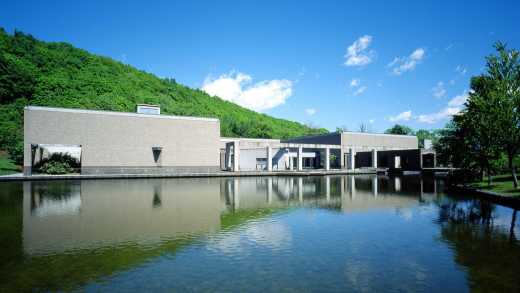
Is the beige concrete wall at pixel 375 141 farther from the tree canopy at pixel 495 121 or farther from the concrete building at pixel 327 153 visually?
the tree canopy at pixel 495 121

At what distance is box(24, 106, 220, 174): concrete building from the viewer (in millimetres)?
37125

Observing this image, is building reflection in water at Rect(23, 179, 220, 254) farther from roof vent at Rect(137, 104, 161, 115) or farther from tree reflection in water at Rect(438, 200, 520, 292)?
roof vent at Rect(137, 104, 161, 115)

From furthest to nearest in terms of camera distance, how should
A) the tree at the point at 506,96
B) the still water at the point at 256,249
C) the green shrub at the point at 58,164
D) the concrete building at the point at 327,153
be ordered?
the concrete building at the point at 327,153, the green shrub at the point at 58,164, the tree at the point at 506,96, the still water at the point at 256,249

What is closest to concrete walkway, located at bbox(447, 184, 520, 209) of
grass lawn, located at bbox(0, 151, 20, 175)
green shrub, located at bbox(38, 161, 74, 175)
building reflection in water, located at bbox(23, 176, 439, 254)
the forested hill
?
building reflection in water, located at bbox(23, 176, 439, 254)

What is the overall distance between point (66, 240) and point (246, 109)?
104 m

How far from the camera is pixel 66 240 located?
9.24m

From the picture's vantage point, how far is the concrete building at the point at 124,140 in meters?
37.1

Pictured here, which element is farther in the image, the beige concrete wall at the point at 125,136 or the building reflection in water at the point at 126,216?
the beige concrete wall at the point at 125,136

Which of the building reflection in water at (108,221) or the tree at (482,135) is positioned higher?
the tree at (482,135)

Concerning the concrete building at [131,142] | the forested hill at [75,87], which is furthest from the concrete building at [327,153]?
the forested hill at [75,87]

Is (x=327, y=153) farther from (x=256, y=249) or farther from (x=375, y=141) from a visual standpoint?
(x=256, y=249)

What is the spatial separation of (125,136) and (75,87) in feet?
111

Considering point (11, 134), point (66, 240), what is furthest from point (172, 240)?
point (11, 134)

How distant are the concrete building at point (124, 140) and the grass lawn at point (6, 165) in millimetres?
2752
